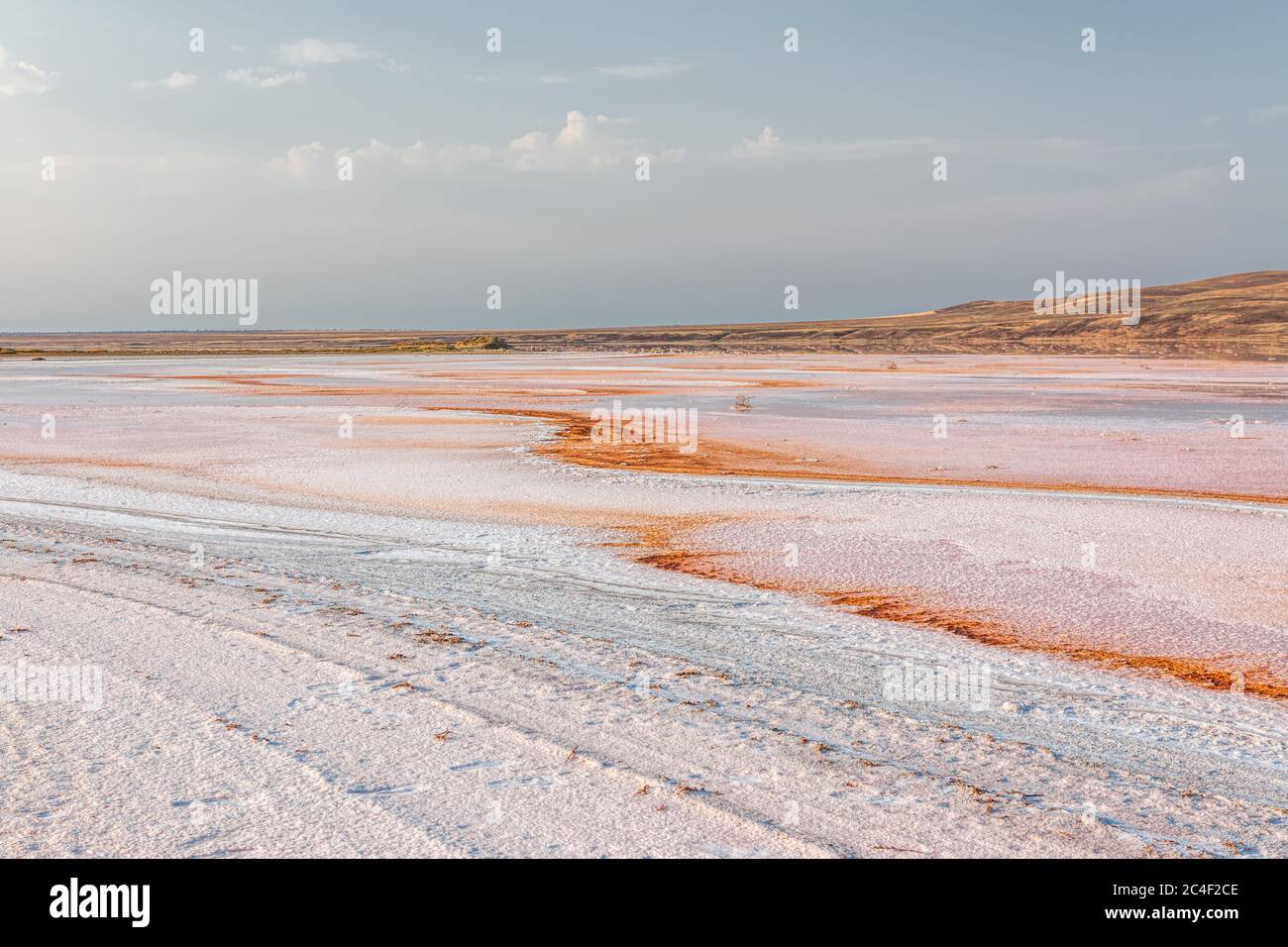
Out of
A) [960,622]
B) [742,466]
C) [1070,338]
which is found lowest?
[960,622]

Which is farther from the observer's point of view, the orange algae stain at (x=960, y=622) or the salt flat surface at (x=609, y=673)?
the orange algae stain at (x=960, y=622)

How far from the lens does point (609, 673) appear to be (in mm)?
7016

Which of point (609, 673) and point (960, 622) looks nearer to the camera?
point (609, 673)

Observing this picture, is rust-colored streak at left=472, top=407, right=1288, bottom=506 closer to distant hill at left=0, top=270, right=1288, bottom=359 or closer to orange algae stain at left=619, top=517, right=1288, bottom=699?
orange algae stain at left=619, top=517, right=1288, bottom=699

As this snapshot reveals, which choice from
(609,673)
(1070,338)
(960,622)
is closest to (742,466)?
(960,622)

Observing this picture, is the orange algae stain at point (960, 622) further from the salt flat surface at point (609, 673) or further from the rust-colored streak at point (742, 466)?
the rust-colored streak at point (742, 466)

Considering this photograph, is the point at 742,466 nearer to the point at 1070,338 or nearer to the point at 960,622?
the point at 960,622

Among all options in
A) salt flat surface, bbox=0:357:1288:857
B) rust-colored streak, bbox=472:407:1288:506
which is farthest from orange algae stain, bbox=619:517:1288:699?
rust-colored streak, bbox=472:407:1288:506

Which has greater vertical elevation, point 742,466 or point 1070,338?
point 1070,338

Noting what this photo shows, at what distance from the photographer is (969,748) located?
226 inches

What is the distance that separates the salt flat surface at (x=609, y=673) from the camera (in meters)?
4.79

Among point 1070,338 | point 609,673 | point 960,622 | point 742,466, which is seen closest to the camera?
point 609,673

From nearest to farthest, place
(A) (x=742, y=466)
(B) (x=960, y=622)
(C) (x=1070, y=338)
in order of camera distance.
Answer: (B) (x=960, y=622) < (A) (x=742, y=466) < (C) (x=1070, y=338)

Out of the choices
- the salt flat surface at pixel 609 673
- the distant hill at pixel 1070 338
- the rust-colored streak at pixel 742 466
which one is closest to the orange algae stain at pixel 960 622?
the salt flat surface at pixel 609 673
